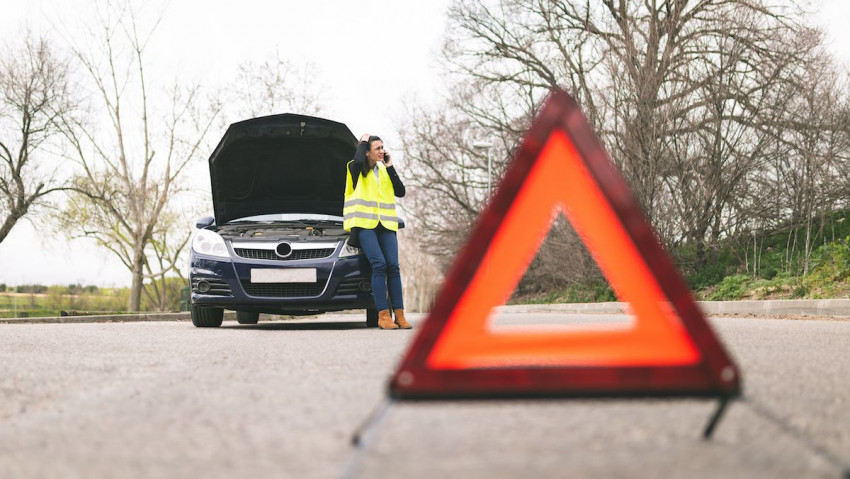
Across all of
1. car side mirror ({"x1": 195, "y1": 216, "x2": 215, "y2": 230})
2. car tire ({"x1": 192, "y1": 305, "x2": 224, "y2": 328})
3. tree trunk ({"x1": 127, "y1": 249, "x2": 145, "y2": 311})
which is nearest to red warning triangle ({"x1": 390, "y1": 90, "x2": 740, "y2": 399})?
car side mirror ({"x1": 195, "y1": 216, "x2": 215, "y2": 230})

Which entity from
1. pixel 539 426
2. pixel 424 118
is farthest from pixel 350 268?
pixel 424 118

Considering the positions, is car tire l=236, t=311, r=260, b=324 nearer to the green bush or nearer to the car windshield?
the car windshield

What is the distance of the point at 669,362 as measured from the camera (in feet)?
7.94

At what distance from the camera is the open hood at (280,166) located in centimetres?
982

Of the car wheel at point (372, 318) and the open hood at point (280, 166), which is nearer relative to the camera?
the open hood at point (280, 166)

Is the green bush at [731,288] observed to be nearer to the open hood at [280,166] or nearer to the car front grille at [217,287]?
the open hood at [280,166]

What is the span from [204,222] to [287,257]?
1.43 meters

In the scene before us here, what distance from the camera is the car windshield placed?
32.8 feet

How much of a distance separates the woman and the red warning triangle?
19.7ft

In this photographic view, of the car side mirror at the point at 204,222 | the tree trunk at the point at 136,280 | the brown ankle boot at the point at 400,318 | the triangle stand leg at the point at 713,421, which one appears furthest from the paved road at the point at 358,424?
the tree trunk at the point at 136,280

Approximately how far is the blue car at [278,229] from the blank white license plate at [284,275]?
0.01 metres

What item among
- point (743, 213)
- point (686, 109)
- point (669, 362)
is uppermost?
point (686, 109)

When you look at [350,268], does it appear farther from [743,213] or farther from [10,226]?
[10,226]

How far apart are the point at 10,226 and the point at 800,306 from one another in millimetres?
28800
